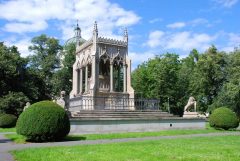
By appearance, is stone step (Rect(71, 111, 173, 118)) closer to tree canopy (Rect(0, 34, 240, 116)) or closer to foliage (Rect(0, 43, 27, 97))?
tree canopy (Rect(0, 34, 240, 116))

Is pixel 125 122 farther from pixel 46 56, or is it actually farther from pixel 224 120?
pixel 46 56

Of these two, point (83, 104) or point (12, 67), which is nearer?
point (83, 104)

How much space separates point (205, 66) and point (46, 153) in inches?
1712

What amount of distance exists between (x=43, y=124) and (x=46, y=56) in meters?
43.8

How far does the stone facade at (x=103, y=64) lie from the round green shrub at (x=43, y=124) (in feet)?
29.0

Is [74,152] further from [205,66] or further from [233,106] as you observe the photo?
[205,66]

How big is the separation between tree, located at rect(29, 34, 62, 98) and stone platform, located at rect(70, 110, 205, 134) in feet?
102

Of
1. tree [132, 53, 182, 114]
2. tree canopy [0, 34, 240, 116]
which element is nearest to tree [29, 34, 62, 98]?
tree canopy [0, 34, 240, 116]

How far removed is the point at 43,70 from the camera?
57.1 m

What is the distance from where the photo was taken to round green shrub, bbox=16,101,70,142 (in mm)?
17188

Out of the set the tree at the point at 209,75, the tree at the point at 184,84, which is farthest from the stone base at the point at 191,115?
the tree at the point at 184,84

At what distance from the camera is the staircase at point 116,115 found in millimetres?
22939

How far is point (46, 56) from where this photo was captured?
59.5 meters

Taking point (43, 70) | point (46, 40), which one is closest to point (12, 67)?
point (43, 70)
